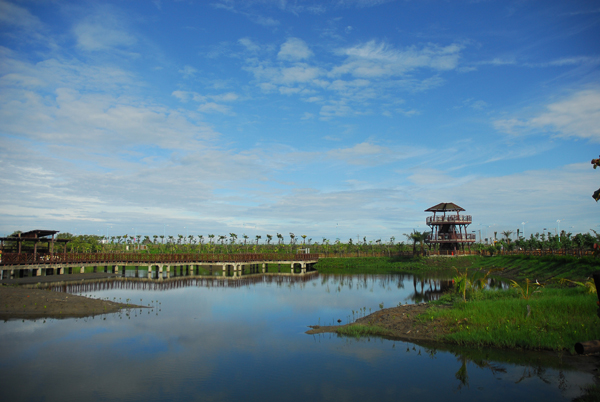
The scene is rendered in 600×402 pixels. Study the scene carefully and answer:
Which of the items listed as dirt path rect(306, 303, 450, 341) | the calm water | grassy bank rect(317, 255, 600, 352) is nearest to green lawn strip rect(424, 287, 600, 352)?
grassy bank rect(317, 255, 600, 352)

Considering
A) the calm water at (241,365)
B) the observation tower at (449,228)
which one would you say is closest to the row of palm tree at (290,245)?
the observation tower at (449,228)

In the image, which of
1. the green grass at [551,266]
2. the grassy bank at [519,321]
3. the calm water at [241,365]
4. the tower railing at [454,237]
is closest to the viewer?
the calm water at [241,365]

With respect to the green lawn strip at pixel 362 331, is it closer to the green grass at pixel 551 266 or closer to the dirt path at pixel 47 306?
the dirt path at pixel 47 306

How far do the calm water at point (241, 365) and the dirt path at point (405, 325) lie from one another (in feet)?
3.08

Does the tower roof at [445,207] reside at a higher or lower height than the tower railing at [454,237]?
higher

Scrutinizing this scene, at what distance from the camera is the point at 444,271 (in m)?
55.9

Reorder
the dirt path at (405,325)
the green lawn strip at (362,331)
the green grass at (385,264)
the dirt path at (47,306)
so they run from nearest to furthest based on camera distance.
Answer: the dirt path at (405,325) → the green lawn strip at (362,331) → the dirt path at (47,306) → the green grass at (385,264)

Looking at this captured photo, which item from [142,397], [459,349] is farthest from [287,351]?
[459,349]

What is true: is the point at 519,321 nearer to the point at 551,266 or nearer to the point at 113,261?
the point at 551,266

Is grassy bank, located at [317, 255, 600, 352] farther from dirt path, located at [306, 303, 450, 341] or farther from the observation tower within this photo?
the observation tower

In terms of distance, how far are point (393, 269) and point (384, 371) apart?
4926 cm

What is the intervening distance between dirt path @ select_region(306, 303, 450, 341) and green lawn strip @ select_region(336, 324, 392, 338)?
28cm

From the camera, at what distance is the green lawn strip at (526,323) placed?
14484mm

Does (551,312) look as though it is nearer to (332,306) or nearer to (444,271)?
(332,306)
